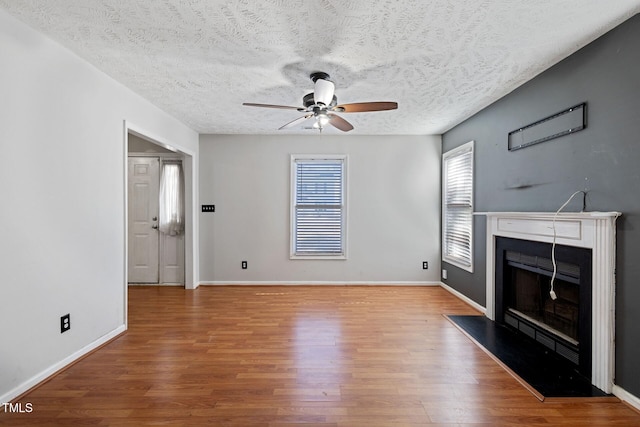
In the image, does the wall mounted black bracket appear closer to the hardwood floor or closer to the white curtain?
the hardwood floor

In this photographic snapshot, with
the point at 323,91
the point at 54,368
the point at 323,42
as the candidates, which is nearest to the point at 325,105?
the point at 323,91

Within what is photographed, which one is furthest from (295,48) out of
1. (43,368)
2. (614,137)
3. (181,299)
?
(181,299)

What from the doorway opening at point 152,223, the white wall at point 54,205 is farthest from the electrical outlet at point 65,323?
the doorway opening at point 152,223

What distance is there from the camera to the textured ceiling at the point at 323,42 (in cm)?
184

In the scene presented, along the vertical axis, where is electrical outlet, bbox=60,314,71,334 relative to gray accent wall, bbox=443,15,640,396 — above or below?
below

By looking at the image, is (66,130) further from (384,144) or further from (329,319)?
(384,144)

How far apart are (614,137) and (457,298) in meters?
2.78

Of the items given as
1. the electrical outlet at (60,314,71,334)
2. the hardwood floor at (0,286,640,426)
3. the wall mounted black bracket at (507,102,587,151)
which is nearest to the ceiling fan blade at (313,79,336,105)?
the wall mounted black bracket at (507,102,587,151)

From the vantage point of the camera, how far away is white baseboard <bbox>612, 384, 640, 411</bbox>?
73.5 inches

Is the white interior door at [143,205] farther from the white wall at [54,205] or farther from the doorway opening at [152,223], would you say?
the white wall at [54,205]

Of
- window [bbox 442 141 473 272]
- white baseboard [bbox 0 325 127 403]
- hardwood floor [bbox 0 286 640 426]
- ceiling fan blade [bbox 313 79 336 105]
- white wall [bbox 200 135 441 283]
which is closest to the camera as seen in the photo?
hardwood floor [bbox 0 286 640 426]

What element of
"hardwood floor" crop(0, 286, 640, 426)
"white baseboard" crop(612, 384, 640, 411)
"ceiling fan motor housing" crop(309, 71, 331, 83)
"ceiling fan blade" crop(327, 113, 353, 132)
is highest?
"ceiling fan motor housing" crop(309, 71, 331, 83)

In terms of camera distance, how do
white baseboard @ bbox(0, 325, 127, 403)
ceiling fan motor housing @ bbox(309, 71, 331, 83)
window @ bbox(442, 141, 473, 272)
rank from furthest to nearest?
window @ bbox(442, 141, 473, 272) < ceiling fan motor housing @ bbox(309, 71, 331, 83) < white baseboard @ bbox(0, 325, 127, 403)

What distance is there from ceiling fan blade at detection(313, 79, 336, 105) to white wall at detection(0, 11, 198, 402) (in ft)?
6.40
